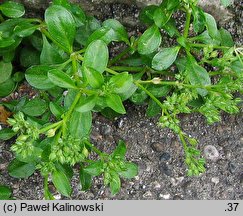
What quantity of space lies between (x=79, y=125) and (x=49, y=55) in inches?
16.9

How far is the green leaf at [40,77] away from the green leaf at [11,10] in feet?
0.92

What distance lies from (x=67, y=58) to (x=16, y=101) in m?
0.38

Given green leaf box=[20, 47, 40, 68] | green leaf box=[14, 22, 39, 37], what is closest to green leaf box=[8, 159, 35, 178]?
green leaf box=[20, 47, 40, 68]

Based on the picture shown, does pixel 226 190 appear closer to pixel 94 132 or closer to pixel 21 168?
pixel 94 132

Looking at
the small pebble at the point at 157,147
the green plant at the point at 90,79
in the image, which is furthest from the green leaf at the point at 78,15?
the small pebble at the point at 157,147

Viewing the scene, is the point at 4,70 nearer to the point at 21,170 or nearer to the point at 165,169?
the point at 21,170

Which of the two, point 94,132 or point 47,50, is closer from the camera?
point 47,50

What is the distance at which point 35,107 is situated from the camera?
7.77 ft

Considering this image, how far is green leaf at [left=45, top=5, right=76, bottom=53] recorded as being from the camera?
6.93ft

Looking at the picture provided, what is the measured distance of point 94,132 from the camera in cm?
269

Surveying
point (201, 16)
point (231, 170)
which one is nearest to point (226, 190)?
point (231, 170)

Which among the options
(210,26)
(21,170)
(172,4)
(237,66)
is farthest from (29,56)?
(237,66)

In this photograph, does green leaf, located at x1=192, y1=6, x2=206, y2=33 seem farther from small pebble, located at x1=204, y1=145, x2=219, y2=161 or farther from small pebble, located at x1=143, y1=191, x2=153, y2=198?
small pebble, located at x1=143, y1=191, x2=153, y2=198

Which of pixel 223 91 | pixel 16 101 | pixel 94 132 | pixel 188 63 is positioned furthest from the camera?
pixel 94 132
